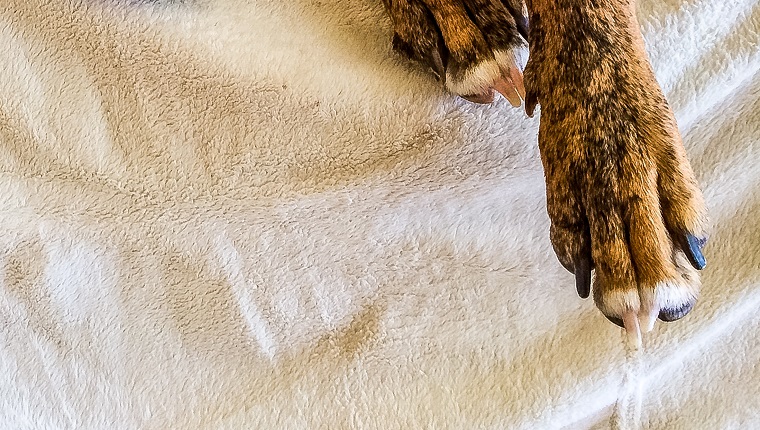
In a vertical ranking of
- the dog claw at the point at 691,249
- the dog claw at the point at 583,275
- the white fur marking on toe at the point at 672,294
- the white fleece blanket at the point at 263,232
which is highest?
the dog claw at the point at 691,249

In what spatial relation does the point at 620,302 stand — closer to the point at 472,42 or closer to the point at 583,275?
the point at 583,275

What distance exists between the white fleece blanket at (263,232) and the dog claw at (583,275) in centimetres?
19

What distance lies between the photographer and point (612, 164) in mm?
841

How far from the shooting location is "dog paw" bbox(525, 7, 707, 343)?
83 cm

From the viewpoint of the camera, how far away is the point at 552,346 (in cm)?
109

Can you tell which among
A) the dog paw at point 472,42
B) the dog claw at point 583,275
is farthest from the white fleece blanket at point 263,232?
the dog claw at point 583,275

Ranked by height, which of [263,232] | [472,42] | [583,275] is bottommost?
[263,232]

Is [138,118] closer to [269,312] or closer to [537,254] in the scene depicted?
[269,312]

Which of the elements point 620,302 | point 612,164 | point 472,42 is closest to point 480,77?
point 472,42

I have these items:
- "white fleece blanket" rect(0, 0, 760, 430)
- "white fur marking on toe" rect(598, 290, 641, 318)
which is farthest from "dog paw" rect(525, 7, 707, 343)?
"white fleece blanket" rect(0, 0, 760, 430)

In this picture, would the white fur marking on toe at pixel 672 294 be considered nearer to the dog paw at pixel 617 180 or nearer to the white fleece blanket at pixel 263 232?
the dog paw at pixel 617 180

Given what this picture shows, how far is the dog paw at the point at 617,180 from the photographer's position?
0.83 meters

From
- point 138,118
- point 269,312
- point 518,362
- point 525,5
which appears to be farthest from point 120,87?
point 518,362

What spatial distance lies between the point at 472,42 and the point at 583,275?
314mm
